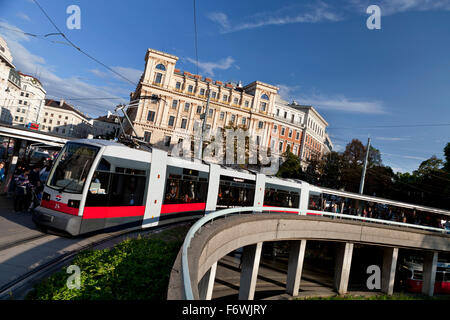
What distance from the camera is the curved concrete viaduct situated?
905cm

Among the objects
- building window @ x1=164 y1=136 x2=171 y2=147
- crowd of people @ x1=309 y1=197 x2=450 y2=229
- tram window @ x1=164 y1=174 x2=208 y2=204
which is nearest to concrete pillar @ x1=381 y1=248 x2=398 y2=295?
crowd of people @ x1=309 y1=197 x2=450 y2=229

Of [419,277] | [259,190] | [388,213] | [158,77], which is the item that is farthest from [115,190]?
[158,77]

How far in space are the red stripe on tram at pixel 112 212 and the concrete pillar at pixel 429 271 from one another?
79.6 feet

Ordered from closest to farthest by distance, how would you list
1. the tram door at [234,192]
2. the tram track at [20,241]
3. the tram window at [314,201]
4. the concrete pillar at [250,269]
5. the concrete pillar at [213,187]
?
the tram track at [20,241] → the concrete pillar at [250,269] → the concrete pillar at [213,187] → the tram door at [234,192] → the tram window at [314,201]

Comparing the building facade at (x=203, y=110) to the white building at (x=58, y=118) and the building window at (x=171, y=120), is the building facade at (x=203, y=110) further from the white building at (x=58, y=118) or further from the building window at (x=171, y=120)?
the white building at (x=58, y=118)

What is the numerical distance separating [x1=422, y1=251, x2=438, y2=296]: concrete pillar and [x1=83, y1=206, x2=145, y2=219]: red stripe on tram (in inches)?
955

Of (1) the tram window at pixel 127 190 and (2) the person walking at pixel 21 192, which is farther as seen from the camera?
(2) the person walking at pixel 21 192

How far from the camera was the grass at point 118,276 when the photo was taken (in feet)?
17.0

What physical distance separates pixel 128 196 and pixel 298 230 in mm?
10240

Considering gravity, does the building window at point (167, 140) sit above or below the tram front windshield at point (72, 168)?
above

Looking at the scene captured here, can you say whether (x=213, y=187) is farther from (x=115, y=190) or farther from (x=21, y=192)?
(x=21, y=192)

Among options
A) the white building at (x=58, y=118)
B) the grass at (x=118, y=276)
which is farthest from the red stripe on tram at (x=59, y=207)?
the white building at (x=58, y=118)

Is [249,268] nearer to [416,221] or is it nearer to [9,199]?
[9,199]

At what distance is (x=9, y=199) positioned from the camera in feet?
48.9
